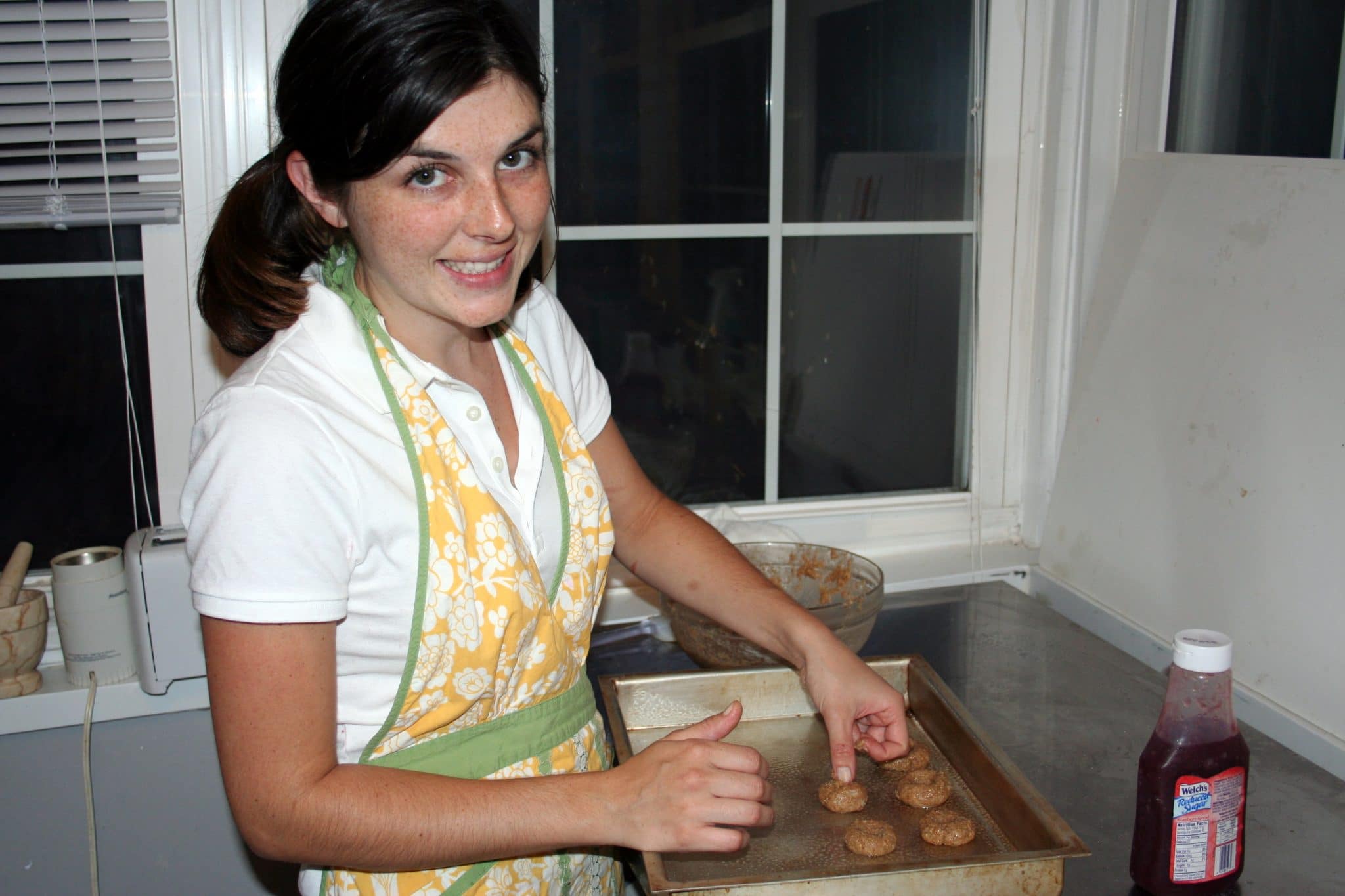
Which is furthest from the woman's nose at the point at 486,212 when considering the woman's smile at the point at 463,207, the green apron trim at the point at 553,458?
the green apron trim at the point at 553,458

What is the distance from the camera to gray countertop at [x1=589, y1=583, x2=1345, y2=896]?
42.5 inches

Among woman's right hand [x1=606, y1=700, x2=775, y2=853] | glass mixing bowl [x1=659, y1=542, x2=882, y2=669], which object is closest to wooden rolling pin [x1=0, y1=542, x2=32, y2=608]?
glass mixing bowl [x1=659, y1=542, x2=882, y2=669]

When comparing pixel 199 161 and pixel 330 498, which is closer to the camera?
pixel 330 498

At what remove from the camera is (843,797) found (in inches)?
43.4

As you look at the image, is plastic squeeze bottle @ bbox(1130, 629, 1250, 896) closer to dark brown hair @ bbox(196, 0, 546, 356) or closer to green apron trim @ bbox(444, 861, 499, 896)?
green apron trim @ bbox(444, 861, 499, 896)

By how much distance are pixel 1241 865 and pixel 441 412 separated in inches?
31.6

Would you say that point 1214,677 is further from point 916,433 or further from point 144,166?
point 144,166

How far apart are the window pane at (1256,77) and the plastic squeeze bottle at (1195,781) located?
2.70 feet

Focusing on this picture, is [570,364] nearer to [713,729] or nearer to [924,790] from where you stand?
[713,729]

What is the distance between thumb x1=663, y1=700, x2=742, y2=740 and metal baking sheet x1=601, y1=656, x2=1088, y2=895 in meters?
0.10

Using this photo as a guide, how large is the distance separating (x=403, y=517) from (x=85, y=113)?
79 cm

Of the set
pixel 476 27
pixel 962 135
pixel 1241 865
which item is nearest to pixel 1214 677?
pixel 1241 865

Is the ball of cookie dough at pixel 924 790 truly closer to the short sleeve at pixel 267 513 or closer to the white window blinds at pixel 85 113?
the short sleeve at pixel 267 513

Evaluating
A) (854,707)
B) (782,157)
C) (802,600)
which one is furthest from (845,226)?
(854,707)
